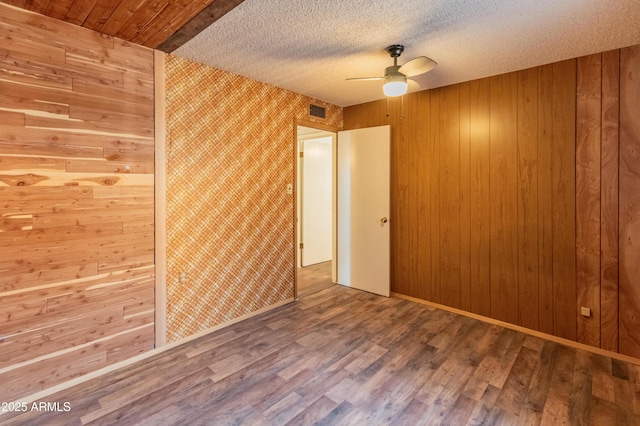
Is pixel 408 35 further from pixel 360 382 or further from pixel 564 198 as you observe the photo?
pixel 360 382

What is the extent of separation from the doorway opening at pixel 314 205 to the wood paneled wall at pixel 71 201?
265 centimetres

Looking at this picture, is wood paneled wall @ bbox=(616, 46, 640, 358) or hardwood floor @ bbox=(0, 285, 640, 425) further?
wood paneled wall @ bbox=(616, 46, 640, 358)

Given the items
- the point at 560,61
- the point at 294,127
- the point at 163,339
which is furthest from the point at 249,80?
the point at 560,61

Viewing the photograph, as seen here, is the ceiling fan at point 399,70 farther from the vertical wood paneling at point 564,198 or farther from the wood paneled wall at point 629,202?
the wood paneled wall at point 629,202

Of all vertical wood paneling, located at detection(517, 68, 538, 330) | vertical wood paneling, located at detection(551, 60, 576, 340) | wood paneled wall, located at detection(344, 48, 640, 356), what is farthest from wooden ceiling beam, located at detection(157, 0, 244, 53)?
vertical wood paneling, located at detection(551, 60, 576, 340)

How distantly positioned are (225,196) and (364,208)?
1.84m

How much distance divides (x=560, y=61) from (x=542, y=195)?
3.86 feet

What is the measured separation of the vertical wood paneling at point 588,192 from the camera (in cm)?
251

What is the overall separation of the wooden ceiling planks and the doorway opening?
105 inches

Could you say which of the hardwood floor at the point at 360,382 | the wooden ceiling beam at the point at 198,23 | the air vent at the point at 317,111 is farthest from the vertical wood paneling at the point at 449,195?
the wooden ceiling beam at the point at 198,23

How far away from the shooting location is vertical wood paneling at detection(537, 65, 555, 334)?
2.71 metres

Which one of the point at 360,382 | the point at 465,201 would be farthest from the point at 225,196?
the point at 465,201

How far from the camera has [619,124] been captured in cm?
242

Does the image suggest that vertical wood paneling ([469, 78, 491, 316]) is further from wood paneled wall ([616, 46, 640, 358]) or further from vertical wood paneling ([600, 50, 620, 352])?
wood paneled wall ([616, 46, 640, 358])
